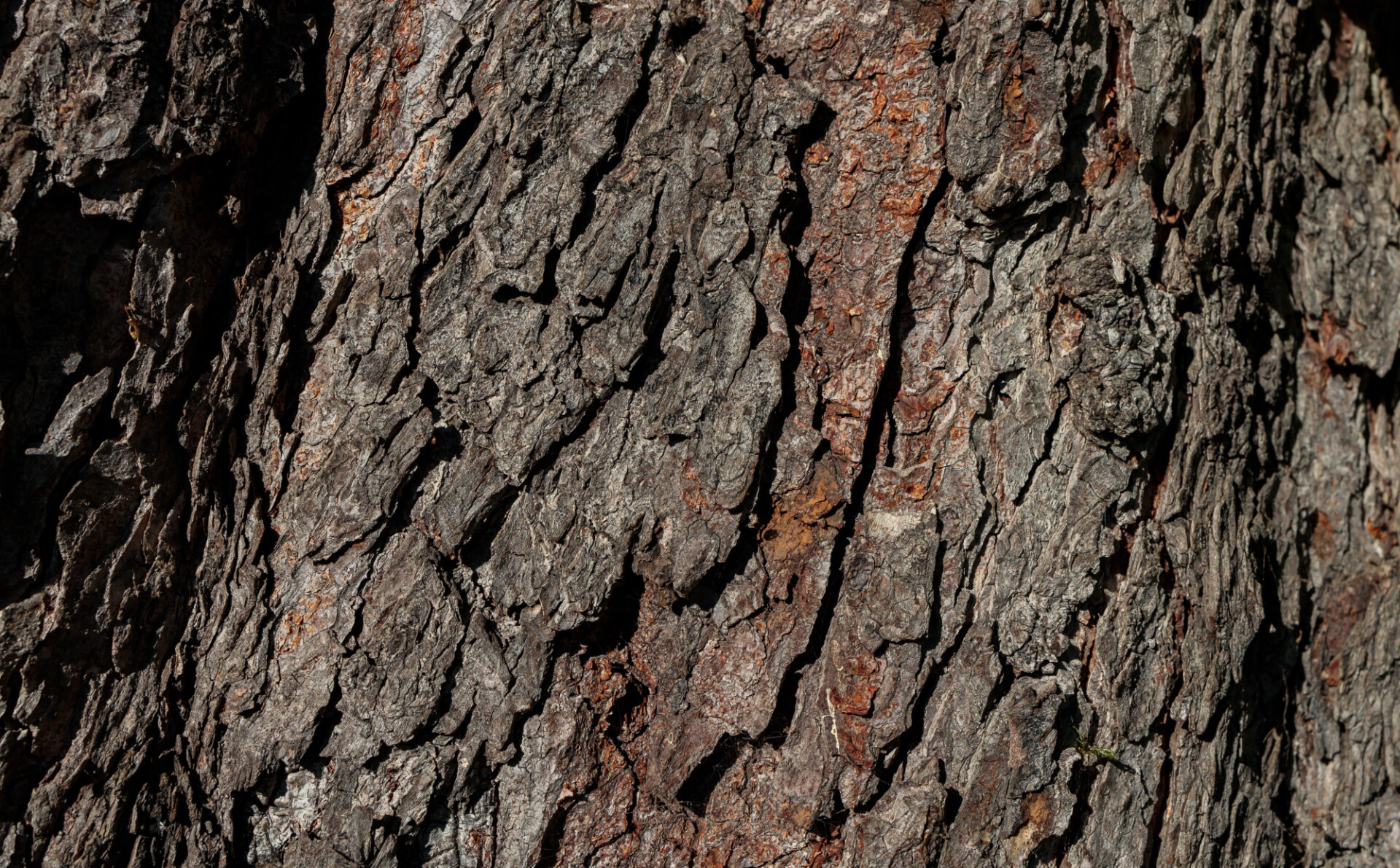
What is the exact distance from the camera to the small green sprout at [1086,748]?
1809mm

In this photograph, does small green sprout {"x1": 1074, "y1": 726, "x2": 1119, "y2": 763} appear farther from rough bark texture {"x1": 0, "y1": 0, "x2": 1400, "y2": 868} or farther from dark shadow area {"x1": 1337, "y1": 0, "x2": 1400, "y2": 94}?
dark shadow area {"x1": 1337, "y1": 0, "x2": 1400, "y2": 94}

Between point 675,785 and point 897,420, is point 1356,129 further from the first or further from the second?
point 675,785

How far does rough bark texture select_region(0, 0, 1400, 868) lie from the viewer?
174cm

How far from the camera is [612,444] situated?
5.91 ft

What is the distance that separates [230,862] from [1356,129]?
3466 millimetres

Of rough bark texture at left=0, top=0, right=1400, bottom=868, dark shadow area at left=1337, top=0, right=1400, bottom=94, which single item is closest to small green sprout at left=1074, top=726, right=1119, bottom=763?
rough bark texture at left=0, top=0, right=1400, bottom=868

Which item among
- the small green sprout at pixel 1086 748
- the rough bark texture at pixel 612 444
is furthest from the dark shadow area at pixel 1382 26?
the small green sprout at pixel 1086 748

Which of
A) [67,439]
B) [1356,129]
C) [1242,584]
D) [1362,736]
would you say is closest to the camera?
[67,439]

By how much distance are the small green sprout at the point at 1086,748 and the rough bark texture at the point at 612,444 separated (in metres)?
0.02

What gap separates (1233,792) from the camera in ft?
6.72

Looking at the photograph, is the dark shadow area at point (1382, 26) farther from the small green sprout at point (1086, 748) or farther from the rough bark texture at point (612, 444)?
the small green sprout at point (1086, 748)

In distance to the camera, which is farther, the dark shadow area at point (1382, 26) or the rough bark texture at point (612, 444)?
the dark shadow area at point (1382, 26)

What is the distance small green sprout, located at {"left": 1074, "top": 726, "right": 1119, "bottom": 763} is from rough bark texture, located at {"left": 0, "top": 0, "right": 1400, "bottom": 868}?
0.07ft

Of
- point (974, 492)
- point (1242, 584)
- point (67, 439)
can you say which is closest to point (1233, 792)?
point (1242, 584)
